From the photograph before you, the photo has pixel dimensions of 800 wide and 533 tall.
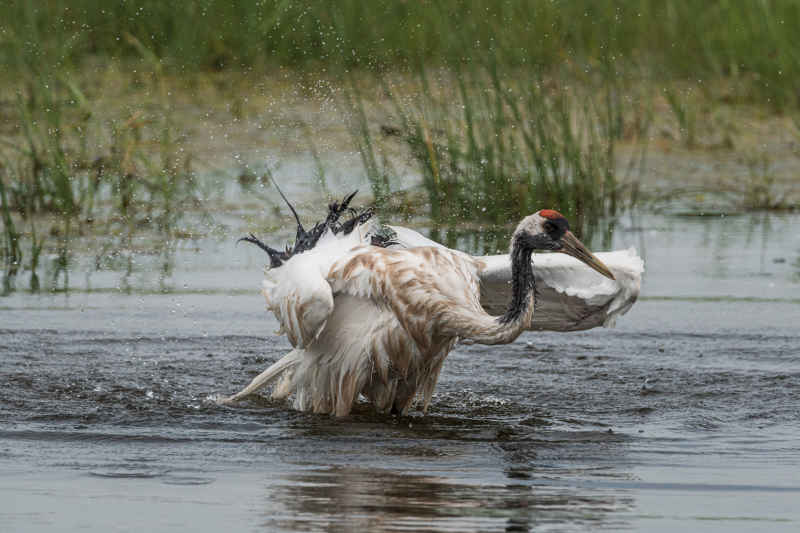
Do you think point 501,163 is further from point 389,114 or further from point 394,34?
point 394,34

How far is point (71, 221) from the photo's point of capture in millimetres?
10500

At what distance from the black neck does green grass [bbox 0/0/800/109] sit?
23.2 feet

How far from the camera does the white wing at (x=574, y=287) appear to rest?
21.8ft

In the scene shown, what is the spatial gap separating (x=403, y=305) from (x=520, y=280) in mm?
547

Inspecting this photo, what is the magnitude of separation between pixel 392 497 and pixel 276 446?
995 mm

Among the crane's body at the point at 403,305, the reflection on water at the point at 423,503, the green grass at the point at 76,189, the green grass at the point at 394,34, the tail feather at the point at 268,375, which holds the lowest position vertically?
the reflection on water at the point at 423,503

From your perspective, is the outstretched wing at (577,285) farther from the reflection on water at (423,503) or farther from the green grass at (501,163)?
the green grass at (501,163)

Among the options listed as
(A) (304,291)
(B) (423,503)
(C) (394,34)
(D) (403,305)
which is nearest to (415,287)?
(D) (403,305)

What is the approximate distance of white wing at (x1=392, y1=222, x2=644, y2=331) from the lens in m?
6.65

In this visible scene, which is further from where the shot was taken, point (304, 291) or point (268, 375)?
point (268, 375)

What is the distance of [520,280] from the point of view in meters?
6.19

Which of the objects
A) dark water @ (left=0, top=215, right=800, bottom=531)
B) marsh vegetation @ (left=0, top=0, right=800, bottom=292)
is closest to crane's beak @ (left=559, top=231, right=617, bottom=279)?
dark water @ (left=0, top=215, right=800, bottom=531)

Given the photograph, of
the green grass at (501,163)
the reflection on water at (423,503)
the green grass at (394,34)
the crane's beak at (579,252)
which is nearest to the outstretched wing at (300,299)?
the crane's beak at (579,252)

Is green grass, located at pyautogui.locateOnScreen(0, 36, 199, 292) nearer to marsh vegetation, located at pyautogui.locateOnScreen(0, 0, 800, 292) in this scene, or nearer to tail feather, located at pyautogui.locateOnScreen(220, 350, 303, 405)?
marsh vegetation, located at pyautogui.locateOnScreen(0, 0, 800, 292)
